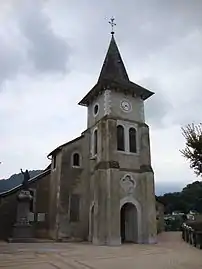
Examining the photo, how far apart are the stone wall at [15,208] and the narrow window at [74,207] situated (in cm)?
316

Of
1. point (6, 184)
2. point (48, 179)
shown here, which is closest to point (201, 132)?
point (48, 179)

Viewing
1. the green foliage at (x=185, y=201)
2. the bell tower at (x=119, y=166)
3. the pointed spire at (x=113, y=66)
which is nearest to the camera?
the bell tower at (x=119, y=166)

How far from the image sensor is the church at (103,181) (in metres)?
22.1

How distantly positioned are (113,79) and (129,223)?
38.5 feet

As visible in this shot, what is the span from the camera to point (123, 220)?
81.0 feet

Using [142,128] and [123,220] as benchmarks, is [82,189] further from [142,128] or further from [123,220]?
[142,128]

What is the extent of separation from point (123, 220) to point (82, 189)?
416cm

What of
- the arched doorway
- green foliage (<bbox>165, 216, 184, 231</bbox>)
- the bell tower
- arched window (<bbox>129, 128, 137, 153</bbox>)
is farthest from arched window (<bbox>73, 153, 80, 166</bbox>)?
green foliage (<bbox>165, 216, 184, 231</bbox>)

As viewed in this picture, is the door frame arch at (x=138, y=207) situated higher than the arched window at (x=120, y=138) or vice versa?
the arched window at (x=120, y=138)

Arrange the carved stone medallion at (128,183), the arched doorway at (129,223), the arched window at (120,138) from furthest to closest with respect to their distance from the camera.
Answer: the arched window at (120,138) < the arched doorway at (129,223) < the carved stone medallion at (128,183)

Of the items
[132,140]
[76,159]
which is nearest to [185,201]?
[132,140]

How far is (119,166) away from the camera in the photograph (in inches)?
909

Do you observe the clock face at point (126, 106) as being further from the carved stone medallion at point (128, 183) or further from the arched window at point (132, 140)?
the carved stone medallion at point (128, 183)

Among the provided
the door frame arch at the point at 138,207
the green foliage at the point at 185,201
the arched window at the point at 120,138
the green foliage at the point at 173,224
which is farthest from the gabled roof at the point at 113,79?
the green foliage at the point at 185,201
